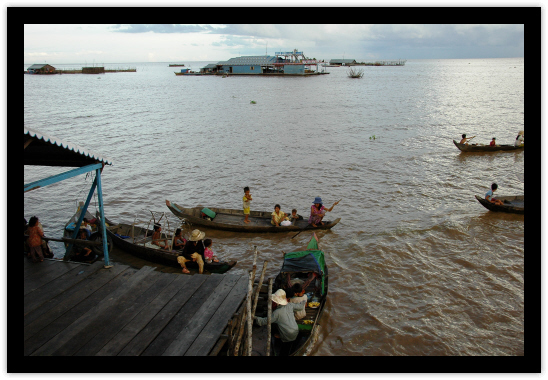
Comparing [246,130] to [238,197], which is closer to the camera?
[238,197]

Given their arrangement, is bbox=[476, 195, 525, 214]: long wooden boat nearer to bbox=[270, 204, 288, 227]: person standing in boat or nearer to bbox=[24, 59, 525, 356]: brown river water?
bbox=[24, 59, 525, 356]: brown river water

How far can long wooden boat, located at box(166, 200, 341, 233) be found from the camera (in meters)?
11.0

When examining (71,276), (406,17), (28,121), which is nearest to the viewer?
(406,17)

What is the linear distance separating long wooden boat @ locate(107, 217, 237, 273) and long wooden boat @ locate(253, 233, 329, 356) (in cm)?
150

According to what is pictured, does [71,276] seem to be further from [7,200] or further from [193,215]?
[193,215]

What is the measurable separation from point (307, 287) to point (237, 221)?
4508 mm

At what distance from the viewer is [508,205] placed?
11.7 m

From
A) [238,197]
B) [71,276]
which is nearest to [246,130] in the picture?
[238,197]

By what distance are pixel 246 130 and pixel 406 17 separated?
24.3 meters

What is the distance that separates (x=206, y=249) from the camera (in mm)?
8117

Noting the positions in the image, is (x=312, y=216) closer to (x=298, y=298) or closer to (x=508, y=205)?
(x=298, y=298)

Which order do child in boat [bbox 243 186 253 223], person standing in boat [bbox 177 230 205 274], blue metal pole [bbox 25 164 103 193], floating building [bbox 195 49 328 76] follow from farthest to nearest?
floating building [bbox 195 49 328 76] → child in boat [bbox 243 186 253 223] → person standing in boat [bbox 177 230 205 274] → blue metal pole [bbox 25 164 103 193]

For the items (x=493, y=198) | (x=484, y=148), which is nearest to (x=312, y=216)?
(x=493, y=198)

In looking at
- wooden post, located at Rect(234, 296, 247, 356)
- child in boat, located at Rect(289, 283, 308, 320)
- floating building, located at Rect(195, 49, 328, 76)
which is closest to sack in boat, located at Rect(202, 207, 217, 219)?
child in boat, located at Rect(289, 283, 308, 320)
